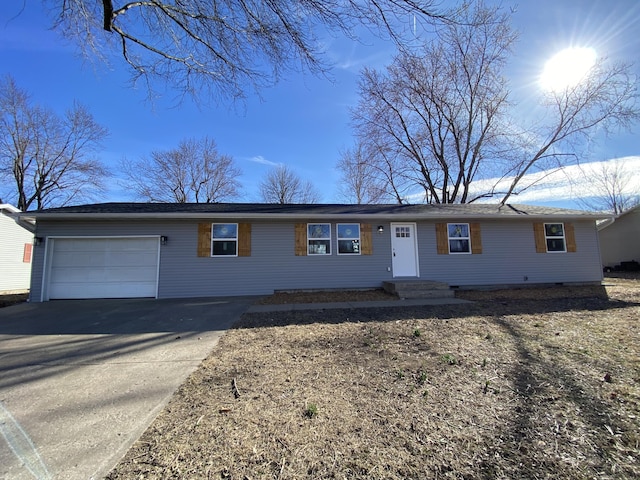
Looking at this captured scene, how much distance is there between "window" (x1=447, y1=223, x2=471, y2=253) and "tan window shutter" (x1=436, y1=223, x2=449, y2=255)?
0.18m

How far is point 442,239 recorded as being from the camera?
10.5 m

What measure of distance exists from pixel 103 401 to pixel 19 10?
579cm

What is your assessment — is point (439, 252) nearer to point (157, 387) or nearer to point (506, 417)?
point (506, 417)

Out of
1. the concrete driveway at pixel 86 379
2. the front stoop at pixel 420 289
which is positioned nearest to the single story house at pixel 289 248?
the front stoop at pixel 420 289

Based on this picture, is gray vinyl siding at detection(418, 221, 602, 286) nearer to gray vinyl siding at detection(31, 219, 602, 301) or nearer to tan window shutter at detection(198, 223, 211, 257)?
gray vinyl siding at detection(31, 219, 602, 301)

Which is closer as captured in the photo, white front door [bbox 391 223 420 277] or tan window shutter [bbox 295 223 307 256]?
tan window shutter [bbox 295 223 307 256]

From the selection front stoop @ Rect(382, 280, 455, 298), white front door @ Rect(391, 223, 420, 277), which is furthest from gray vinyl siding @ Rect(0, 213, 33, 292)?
front stoop @ Rect(382, 280, 455, 298)

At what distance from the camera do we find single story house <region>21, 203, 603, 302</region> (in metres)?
9.20

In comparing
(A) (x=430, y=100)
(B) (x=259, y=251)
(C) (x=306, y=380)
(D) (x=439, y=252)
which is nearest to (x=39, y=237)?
(B) (x=259, y=251)

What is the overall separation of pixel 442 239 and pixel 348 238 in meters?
3.43

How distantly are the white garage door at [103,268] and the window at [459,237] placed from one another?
10.1m

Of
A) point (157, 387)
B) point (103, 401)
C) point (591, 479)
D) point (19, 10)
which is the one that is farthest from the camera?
point (19, 10)

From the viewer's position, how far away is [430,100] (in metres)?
18.7

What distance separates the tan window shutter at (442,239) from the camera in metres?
10.5
